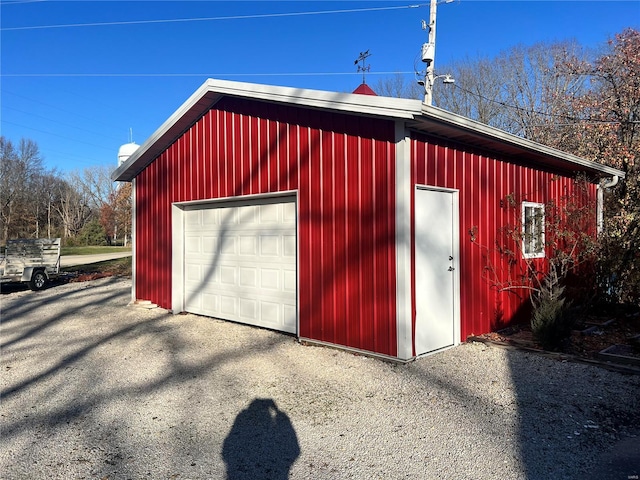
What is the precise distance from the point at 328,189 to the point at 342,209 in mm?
360

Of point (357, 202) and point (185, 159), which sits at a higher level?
point (185, 159)

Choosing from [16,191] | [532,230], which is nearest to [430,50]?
[532,230]

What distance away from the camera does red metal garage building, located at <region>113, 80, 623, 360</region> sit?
5594 millimetres

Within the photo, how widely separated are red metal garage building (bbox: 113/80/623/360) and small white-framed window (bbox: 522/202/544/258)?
0.72 feet

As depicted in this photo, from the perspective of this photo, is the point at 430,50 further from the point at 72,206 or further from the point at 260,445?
the point at 72,206

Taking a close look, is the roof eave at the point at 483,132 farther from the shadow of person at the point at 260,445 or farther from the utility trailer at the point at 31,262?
the utility trailer at the point at 31,262

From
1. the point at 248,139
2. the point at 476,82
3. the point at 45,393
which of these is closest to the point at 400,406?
the point at 45,393

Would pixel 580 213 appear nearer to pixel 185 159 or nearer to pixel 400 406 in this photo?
pixel 400 406

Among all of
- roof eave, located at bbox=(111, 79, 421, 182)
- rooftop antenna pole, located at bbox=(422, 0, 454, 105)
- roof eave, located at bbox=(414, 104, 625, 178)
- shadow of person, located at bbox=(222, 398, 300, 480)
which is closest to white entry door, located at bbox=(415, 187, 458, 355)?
roof eave, located at bbox=(414, 104, 625, 178)

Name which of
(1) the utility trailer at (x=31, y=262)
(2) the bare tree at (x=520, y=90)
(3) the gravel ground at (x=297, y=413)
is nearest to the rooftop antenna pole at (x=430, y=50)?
(2) the bare tree at (x=520, y=90)

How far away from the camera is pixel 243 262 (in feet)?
25.7

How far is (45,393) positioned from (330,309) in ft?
10.9

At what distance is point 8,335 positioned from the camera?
297 inches

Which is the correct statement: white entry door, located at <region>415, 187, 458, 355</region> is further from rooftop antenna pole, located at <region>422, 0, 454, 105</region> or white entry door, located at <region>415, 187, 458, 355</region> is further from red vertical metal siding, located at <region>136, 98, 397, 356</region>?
rooftop antenna pole, located at <region>422, 0, 454, 105</region>
